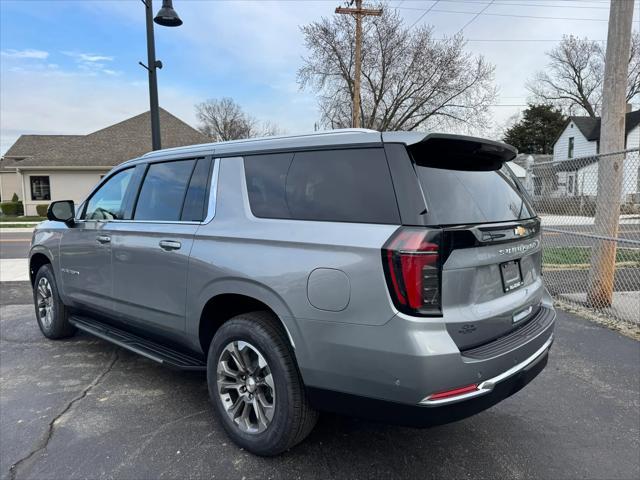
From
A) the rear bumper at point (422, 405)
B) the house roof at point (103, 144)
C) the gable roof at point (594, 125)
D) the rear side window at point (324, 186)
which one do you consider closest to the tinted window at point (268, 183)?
the rear side window at point (324, 186)

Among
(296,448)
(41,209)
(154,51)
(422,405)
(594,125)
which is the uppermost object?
(594,125)

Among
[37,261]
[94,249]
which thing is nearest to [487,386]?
[94,249]

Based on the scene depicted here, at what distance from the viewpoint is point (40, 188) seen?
2733 cm

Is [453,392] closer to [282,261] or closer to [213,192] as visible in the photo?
[282,261]

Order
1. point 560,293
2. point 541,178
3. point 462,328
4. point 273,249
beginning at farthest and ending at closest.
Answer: point 541,178
point 560,293
point 273,249
point 462,328

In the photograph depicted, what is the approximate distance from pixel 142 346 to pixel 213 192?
1.44m

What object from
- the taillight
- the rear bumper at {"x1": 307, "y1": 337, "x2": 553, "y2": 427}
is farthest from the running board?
the taillight

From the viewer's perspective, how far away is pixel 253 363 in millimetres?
2820

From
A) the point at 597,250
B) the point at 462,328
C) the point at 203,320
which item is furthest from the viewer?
the point at 597,250

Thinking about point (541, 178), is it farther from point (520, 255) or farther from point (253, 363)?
point (253, 363)

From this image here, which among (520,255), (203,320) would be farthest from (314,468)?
(520,255)

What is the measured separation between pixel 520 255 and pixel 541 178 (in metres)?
6.53

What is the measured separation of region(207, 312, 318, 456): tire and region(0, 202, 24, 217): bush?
3301cm

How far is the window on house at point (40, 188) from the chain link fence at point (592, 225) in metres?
27.5
